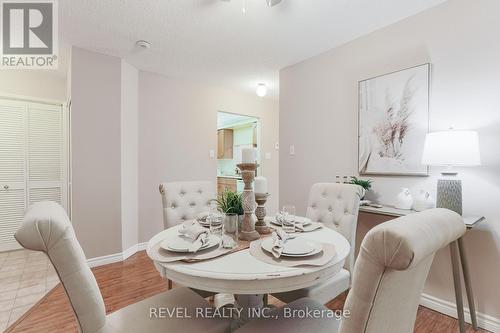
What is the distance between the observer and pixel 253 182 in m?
1.36

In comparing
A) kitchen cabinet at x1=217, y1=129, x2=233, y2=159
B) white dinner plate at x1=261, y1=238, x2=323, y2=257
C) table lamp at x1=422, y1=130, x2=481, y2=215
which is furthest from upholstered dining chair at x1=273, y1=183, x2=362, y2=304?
kitchen cabinet at x1=217, y1=129, x2=233, y2=159

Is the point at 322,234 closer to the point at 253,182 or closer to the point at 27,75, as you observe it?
the point at 253,182

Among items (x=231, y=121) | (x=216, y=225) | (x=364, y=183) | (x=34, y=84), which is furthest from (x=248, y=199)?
(x=231, y=121)

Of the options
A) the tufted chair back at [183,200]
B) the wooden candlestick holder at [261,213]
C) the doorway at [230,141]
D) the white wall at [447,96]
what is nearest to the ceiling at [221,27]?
the white wall at [447,96]

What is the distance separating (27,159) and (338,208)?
12.5 ft

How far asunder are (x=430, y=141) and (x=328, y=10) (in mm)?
1256

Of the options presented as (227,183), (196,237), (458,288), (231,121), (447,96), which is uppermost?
(231,121)

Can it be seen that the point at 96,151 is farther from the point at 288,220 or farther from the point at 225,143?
the point at 225,143

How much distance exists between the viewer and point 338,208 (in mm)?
1775

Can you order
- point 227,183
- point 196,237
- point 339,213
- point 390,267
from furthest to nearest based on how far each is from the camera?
point 227,183, point 339,213, point 196,237, point 390,267

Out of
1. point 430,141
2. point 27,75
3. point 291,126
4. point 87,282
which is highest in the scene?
point 27,75

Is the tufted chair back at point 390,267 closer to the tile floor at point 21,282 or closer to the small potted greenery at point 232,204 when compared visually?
the small potted greenery at point 232,204

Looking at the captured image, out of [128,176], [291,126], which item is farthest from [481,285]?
[128,176]

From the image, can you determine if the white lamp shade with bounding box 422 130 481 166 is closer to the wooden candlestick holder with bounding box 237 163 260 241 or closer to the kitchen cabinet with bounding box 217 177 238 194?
the wooden candlestick holder with bounding box 237 163 260 241
